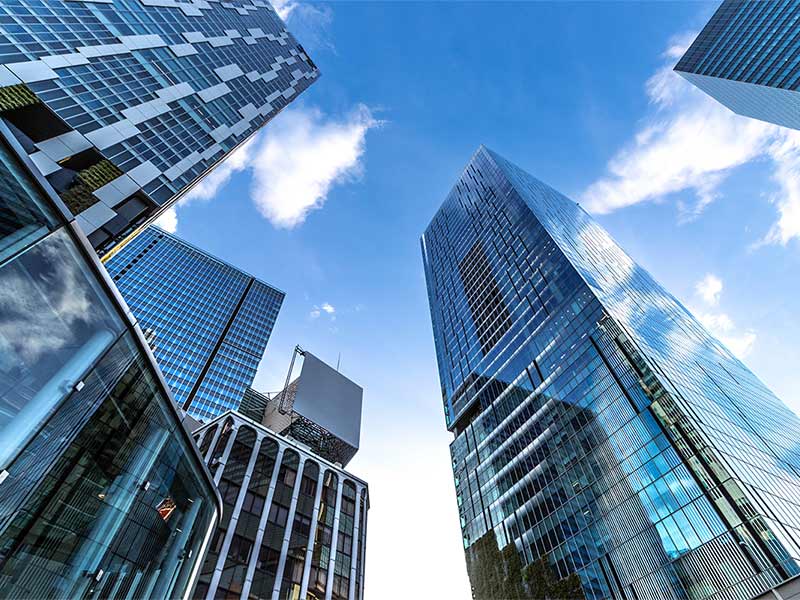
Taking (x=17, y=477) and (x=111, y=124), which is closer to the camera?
(x=17, y=477)

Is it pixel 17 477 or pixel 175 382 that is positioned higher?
pixel 175 382

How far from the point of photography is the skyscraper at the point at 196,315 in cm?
10239

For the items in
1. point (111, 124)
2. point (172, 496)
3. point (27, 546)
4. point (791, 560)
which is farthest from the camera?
point (111, 124)

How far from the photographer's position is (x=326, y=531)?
121 feet

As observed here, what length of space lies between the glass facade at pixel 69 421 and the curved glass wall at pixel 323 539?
27351mm

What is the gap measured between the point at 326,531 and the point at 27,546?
35.1 metres

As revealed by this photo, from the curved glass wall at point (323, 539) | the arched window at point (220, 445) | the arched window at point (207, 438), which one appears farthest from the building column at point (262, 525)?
the arched window at point (207, 438)

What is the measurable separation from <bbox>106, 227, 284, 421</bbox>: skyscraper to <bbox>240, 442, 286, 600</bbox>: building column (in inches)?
2623

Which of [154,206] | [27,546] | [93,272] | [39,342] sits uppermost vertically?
[154,206]

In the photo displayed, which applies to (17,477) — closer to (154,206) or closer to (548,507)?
(154,206)

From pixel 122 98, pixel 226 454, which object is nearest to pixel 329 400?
pixel 226 454

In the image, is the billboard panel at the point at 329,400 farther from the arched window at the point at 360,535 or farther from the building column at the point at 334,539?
the building column at the point at 334,539

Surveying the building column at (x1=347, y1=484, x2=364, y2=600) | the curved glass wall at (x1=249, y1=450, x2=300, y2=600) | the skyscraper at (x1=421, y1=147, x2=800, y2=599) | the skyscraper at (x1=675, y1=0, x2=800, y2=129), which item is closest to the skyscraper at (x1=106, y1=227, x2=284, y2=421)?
the skyscraper at (x1=421, y1=147, x2=800, y2=599)


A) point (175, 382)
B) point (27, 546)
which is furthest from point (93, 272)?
point (175, 382)
